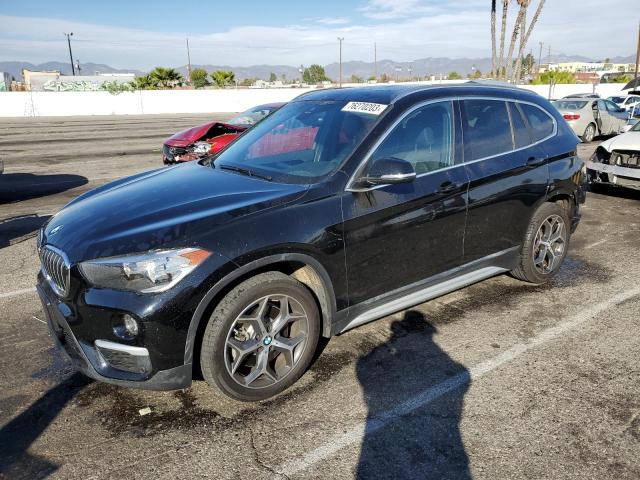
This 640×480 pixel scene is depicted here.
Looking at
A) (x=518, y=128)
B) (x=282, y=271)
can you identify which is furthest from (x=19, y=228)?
(x=518, y=128)

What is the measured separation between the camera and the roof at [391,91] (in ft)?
12.9

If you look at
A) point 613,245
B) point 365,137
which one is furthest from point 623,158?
point 365,137

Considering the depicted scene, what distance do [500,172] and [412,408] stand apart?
2.12m

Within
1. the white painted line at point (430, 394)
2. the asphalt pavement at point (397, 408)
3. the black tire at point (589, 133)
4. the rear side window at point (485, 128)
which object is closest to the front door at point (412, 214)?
the rear side window at point (485, 128)

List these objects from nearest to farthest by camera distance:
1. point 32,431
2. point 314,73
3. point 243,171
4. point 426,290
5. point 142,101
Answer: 1. point 32,431
2. point 243,171
3. point 426,290
4. point 142,101
5. point 314,73

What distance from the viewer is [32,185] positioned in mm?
11078

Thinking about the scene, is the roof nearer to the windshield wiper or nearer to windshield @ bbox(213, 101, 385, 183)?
windshield @ bbox(213, 101, 385, 183)

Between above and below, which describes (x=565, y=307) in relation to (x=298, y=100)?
below

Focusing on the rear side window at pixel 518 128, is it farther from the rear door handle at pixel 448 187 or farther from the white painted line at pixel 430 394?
the white painted line at pixel 430 394

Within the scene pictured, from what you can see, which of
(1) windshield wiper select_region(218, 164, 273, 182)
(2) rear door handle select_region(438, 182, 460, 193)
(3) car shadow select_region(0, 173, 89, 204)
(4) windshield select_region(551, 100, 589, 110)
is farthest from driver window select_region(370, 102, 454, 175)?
(4) windshield select_region(551, 100, 589, 110)

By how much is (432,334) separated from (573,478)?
5.29 feet

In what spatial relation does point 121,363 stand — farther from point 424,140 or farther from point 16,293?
point 16,293

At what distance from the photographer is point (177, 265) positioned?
2811 millimetres

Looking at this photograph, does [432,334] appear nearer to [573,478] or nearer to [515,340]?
[515,340]
